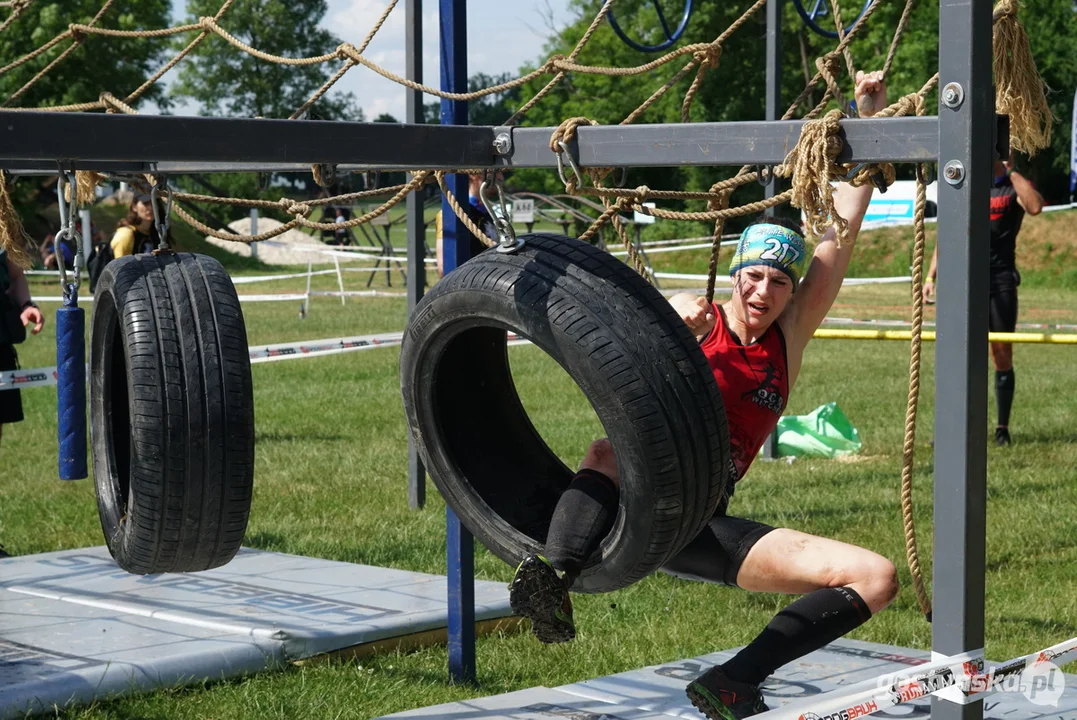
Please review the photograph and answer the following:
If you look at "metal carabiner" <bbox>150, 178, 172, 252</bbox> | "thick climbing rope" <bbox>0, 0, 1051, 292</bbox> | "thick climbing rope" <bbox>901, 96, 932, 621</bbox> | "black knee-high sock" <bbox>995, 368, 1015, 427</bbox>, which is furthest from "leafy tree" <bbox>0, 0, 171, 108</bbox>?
"thick climbing rope" <bbox>901, 96, 932, 621</bbox>

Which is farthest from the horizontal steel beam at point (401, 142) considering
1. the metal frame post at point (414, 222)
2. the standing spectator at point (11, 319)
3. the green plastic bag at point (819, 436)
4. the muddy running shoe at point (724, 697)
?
the green plastic bag at point (819, 436)

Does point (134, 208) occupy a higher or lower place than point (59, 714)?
higher

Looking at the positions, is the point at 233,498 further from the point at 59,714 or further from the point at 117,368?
the point at 59,714

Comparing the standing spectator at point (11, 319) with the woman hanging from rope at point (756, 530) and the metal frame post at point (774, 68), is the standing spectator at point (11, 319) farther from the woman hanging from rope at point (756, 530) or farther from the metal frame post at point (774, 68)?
the woman hanging from rope at point (756, 530)

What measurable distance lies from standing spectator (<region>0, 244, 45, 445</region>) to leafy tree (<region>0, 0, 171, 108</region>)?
23.1 meters

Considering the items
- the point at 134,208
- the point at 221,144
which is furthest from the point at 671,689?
the point at 134,208

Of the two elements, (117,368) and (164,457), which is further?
(117,368)

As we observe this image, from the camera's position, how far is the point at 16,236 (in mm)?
3961

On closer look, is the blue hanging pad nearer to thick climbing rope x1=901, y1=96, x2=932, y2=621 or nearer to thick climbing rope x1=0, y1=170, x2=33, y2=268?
thick climbing rope x1=0, y1=170, x2=33, y2=268

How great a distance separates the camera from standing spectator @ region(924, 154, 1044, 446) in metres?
8.59

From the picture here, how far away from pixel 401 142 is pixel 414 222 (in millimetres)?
3832

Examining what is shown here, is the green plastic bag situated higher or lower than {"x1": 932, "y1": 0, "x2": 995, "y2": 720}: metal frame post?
lower

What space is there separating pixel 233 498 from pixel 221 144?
2.72ft

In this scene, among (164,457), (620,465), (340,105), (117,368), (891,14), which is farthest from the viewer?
(340,105)
